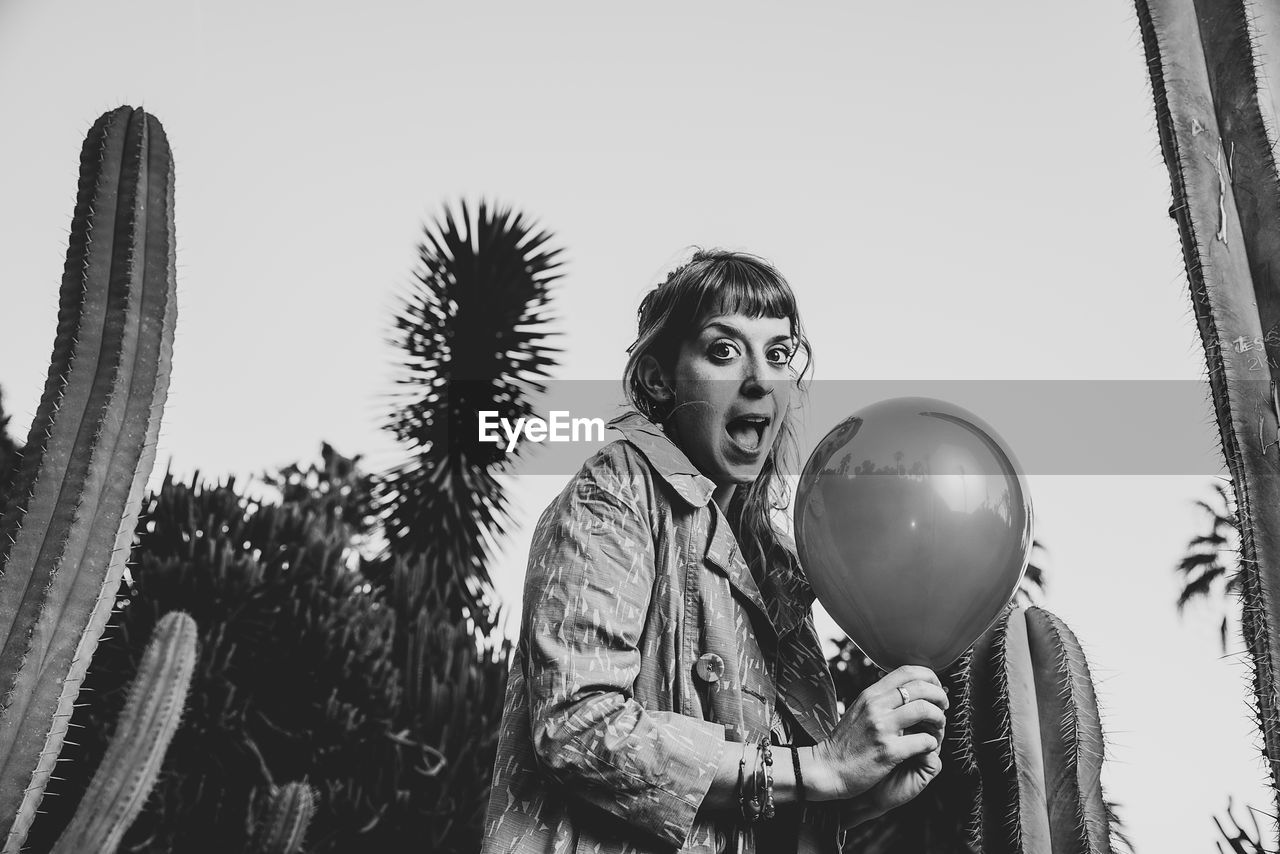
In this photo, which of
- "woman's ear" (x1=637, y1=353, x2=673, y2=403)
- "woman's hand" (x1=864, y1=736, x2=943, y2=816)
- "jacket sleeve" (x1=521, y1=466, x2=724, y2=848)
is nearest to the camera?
"jacket sleeve" (x1=521, y1=466, x2=724, y2=848)

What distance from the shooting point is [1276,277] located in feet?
6.46

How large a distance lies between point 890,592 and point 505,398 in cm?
1113

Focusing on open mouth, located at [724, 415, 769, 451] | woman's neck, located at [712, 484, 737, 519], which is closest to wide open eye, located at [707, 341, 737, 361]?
open mouth, located at [724, 415, 769, 451]

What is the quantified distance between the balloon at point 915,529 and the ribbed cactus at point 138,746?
14.1 ft

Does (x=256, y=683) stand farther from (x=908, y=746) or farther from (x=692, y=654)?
(x=908, y=746)

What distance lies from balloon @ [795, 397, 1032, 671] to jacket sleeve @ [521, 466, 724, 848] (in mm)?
300

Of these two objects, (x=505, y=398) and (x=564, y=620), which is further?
(x=505, y=398)

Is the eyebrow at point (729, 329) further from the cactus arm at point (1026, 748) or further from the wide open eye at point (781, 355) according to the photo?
the cactus arm at point (1026, 748)

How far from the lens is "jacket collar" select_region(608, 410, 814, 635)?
183cm

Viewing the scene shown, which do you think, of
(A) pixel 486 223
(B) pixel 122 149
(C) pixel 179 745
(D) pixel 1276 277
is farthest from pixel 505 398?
(D) pixel 1276 277

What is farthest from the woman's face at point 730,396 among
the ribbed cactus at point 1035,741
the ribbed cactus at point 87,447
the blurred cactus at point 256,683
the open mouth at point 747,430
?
the blurred cactus at point 256,683

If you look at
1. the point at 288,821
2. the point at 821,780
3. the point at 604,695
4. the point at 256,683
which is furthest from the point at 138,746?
the point at 256,683

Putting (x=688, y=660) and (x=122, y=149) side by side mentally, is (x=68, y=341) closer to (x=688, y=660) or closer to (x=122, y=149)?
(x=122, y=149)

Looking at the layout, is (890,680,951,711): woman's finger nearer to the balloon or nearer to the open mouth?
the balloon
